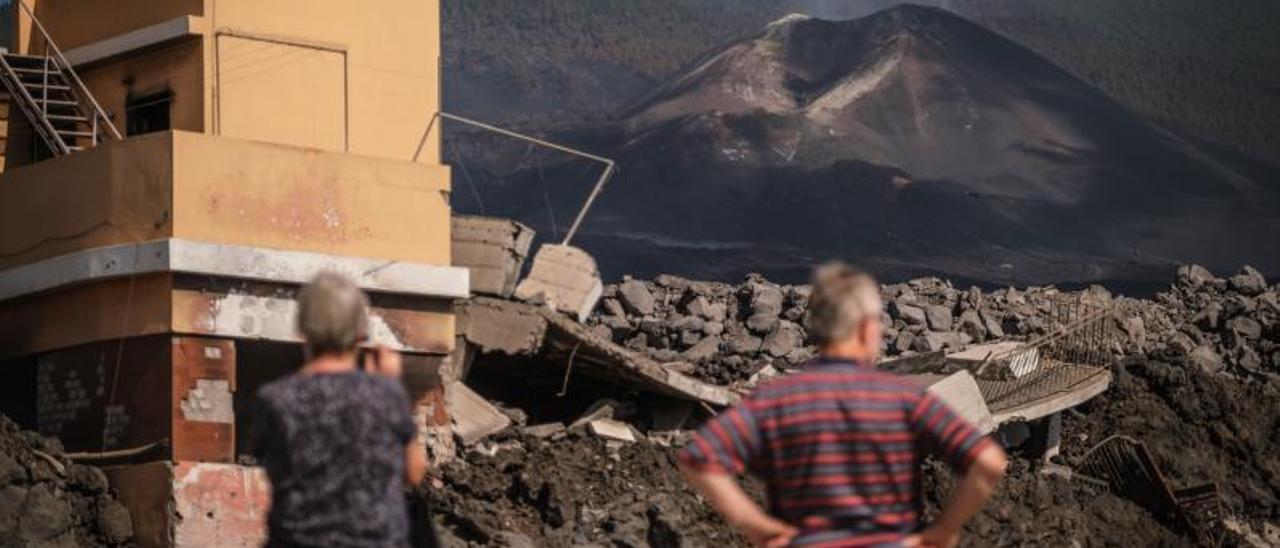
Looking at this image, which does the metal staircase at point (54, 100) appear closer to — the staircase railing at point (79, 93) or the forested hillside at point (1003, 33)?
the staircase railing at point (79, 93)

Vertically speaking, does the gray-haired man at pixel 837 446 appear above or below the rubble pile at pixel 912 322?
below

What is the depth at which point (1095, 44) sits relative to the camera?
79938 millimetres

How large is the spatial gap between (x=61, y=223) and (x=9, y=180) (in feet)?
3.59

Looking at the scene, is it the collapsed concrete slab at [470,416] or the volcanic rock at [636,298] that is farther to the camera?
the volcanic rock at [636,298]

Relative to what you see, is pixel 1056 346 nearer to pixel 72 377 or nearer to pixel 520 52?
pixel 72 377

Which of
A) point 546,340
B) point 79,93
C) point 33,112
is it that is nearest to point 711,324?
point 546,340

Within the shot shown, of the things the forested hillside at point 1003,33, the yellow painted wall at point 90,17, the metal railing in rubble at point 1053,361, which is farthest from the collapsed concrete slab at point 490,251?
the forested hillside at point 1003,33

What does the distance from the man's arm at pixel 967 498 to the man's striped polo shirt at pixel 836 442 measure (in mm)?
40

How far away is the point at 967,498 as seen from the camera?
904cm

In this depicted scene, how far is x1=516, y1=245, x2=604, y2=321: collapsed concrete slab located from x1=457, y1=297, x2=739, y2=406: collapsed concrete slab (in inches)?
25.3

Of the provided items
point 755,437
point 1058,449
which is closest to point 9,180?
point 1058,449

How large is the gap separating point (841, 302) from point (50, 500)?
44.1ft

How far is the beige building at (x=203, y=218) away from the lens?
22156mm

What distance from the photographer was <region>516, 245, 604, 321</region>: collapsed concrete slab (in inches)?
997
